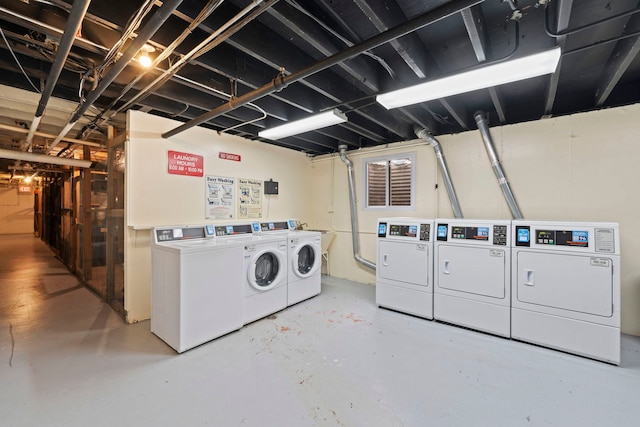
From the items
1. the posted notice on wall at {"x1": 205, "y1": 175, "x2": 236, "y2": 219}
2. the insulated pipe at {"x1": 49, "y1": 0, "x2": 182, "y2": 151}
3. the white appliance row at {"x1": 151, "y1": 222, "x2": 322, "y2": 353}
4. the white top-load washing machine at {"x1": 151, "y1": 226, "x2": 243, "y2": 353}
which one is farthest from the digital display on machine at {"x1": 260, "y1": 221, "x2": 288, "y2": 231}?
the insulated pipe at {"x1": 49, "y1": 0, "x2": 182, "y2": 151}

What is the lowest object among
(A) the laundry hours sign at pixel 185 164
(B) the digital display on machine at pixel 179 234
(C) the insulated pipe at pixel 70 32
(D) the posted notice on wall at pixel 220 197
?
(B) the digital display on machine at pixel 179 234

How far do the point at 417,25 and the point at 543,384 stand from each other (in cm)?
260

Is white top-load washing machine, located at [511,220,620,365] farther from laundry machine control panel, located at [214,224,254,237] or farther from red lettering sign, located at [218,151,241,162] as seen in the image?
red lettering sign, located at [218,151,241,162]

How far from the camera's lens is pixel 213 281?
254 centimetres

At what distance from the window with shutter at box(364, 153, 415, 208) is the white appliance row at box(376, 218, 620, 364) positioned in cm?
86

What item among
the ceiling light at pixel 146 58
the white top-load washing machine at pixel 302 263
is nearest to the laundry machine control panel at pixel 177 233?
the white top-load washing machine at pixel 302 263

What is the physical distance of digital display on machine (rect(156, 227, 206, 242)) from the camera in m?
2.81

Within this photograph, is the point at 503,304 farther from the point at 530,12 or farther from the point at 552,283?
the point at 530,12

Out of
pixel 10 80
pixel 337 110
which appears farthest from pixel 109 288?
pixel 337 110

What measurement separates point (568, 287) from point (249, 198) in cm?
383

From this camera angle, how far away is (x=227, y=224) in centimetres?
359

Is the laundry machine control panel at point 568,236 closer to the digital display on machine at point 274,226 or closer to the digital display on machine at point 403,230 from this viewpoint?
the digital display on machine at point 403,230

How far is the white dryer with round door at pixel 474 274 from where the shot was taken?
105 inches

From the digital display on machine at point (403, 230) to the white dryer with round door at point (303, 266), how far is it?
3.45 feet
